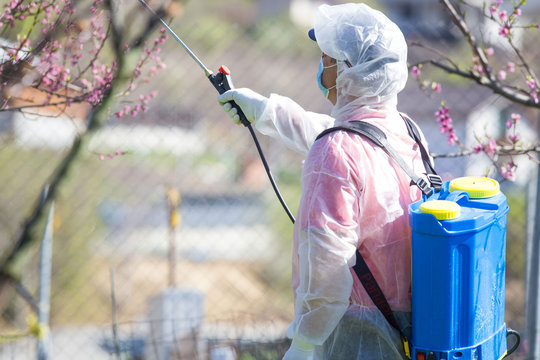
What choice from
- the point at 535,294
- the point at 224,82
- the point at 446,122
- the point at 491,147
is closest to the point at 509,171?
the point at 491,147

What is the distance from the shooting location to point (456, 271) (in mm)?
1607

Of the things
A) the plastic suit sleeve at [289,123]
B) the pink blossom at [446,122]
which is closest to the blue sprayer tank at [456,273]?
the plastic suit sleeve at [289,123]

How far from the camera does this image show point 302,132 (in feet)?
6.91

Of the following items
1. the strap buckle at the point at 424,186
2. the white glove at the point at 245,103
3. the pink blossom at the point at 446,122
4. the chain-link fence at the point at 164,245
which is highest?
the white glove at the point at 245,103

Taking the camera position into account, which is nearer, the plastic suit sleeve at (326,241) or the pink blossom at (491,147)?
the plastic suit sleeve at (326,241)

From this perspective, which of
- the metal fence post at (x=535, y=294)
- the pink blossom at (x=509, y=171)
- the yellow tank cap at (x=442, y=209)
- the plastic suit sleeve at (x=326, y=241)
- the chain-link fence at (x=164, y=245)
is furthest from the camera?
the chain-link fence at (x=164, y=245)

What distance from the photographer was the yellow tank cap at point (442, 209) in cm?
156

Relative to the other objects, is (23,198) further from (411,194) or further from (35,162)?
(411,194)

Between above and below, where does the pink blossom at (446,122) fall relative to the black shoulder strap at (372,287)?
above

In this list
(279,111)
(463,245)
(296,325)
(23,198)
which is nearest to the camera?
(463,245)

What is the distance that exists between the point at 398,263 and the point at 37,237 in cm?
169

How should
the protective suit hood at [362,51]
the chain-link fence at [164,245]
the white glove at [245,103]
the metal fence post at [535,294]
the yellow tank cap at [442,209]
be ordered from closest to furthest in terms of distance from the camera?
1. the yellow tank cap at [442,209]
2. the protective suit hood at [362,51]
3. the white glove at [245,103]
4. the metal fence post at [535,294]
5. the chain-link fence at [164,245]

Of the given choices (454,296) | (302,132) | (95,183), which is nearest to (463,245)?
(454,296)

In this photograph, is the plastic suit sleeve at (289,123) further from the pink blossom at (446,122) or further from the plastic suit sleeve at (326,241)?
the pink blossom at (446,122)
